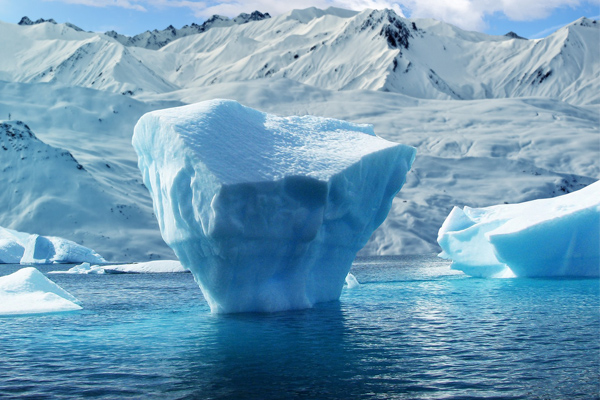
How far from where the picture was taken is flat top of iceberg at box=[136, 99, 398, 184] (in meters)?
10.7

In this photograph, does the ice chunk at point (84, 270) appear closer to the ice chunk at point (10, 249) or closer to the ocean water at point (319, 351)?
the ice chunk at point (10, 249)

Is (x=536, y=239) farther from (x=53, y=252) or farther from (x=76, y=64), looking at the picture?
(x=76, y=64)

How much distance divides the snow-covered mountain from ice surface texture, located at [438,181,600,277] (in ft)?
77.6

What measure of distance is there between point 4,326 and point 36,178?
122 feet

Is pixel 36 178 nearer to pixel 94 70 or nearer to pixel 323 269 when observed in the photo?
pixel 323 269

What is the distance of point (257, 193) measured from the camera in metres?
10.9

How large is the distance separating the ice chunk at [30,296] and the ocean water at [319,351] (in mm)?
522

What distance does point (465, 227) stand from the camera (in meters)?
23.4

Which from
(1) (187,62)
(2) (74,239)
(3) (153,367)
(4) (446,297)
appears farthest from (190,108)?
(1) (187,62)

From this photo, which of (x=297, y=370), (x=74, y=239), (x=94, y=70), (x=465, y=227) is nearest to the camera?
(x=297, y=370)

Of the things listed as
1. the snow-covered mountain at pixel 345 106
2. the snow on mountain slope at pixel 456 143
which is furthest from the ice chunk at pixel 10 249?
the snow on mountain slope at pixel 456 143

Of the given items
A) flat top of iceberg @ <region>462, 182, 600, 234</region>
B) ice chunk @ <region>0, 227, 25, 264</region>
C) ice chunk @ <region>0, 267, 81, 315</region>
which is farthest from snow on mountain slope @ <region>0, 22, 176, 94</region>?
A: ice chunk @ <region>0, 267, 81, 315</region>

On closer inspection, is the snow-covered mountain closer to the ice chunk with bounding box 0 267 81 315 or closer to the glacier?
the glacier

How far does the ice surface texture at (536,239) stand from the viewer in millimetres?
18656
